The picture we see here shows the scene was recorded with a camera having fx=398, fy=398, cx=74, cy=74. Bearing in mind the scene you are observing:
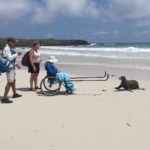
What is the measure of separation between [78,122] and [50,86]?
3511 mm

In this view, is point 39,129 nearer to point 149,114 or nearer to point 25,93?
point 149,114

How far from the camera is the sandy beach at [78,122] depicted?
221 inches

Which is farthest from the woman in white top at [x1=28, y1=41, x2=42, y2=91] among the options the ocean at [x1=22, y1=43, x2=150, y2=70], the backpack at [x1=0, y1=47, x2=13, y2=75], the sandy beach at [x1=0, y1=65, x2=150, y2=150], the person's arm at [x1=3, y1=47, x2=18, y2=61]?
the ocean at [x1=22, y1=43, x2=150, y2=70]

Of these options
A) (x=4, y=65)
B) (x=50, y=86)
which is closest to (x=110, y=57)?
(x=50, y=86)

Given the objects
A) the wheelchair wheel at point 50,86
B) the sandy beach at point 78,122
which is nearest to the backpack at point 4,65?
the sandy beach at point 78,122

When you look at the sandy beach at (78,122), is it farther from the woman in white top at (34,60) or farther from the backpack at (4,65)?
the woman in white top at (34,60)

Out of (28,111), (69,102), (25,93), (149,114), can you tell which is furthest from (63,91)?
(149,114)

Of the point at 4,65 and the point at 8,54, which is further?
the point at 8,54

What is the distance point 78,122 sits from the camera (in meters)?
6.86

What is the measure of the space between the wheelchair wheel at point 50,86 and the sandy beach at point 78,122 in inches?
10.0

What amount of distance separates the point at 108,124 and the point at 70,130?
72 cm

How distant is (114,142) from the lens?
18.5ft

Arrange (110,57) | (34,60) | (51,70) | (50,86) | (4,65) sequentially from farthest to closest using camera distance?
(110,57) < (34,60) < (51,70) < (50,86) < (4,65)

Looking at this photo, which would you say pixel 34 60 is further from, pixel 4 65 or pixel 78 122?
pixel 78 122
